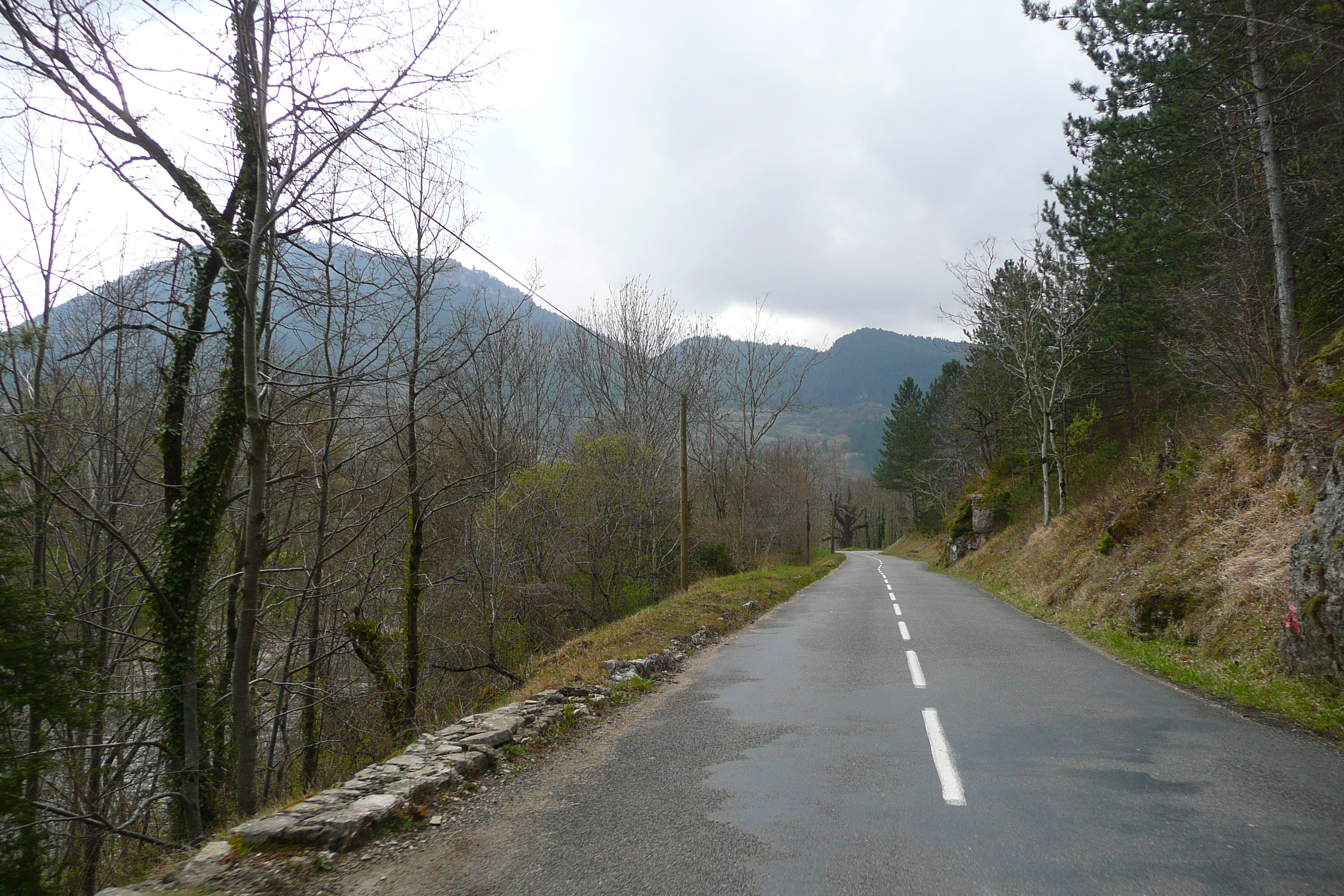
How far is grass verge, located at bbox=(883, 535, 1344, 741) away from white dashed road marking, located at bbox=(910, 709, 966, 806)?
3052mm

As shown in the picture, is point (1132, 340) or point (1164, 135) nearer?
point (1164, 135)

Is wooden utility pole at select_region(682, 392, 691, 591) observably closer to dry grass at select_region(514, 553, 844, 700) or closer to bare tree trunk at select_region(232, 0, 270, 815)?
dry grass at select_region(514, 553, 844, 700)

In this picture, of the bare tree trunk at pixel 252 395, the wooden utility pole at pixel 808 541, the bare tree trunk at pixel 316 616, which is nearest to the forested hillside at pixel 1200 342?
the bare tree trunk at pixel 252 395

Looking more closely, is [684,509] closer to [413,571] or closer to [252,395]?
[413,571]

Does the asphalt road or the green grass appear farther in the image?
the green grass

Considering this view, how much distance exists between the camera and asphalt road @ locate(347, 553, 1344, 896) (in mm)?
3555

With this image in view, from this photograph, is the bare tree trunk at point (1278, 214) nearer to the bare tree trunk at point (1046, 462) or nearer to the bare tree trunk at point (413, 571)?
the bare tree trunk at point (1046, 462)

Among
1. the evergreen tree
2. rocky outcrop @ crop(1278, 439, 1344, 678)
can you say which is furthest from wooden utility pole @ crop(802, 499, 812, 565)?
rocky outcrop @ crop(1278, 439, 1344, 678)

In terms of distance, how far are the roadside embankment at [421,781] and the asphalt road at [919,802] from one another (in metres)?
0.43

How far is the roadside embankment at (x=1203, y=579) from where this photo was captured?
759 centimetres

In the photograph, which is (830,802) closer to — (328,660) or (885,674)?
(885,674)

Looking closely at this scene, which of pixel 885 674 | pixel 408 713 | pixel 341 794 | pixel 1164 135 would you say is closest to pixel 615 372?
pixel 408 713

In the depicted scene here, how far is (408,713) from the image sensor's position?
604 inches

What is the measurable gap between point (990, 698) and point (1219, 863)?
400cm
